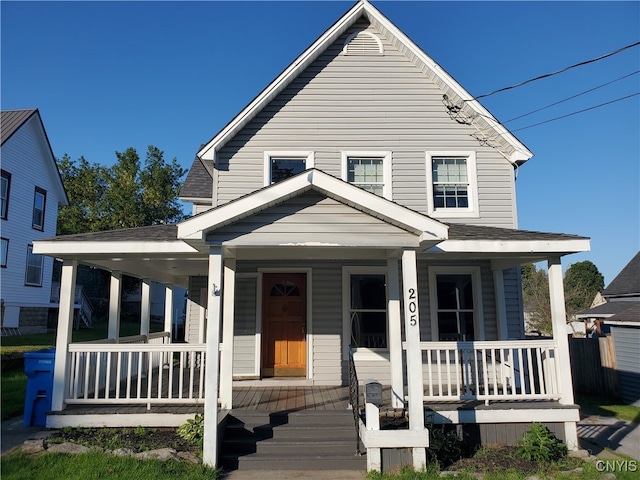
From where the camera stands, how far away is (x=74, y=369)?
6.59 m

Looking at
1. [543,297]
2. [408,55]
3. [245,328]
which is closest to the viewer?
[245,328]

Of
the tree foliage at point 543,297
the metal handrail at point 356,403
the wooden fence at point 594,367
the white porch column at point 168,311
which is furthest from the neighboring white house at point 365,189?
the tree foliage at point 543,297

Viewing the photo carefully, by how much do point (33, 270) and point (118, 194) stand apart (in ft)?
35.3

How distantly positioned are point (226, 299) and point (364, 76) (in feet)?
18.5

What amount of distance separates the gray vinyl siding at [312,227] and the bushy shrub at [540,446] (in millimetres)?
3168

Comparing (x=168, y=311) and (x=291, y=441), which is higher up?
(x=168, y=311)

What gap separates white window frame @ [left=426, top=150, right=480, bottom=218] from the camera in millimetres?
8773

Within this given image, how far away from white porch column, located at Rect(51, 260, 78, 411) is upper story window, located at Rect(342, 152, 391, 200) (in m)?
5.20

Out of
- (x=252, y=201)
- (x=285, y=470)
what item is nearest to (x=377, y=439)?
(x=285, y=470)

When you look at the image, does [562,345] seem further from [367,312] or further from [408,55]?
[408,55]

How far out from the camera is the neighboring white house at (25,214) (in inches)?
673

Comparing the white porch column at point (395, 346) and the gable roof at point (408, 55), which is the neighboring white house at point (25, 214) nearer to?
the gable roof at point (408, 55)

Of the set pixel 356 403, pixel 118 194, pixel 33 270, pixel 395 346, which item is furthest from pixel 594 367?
pixel 118 194

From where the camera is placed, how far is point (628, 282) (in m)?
17.4
